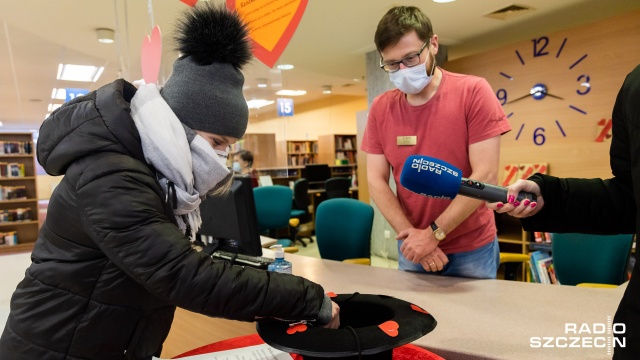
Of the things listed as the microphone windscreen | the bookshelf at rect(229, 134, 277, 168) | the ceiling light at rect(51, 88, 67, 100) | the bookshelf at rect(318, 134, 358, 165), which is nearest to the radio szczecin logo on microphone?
the microphone windscreen

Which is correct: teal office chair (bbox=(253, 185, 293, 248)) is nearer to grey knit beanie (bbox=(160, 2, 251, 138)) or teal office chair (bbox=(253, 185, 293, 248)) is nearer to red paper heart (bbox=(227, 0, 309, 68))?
red paper heart (bbox=(227, 0, 309, 68))

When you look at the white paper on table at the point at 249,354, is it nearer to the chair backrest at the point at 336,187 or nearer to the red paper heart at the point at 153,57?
the red paper heart at the point at 153,57

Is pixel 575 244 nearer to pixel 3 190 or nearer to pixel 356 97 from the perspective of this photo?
pixel 3 190

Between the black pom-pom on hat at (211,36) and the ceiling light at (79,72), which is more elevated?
the ceiling light at (79,72)

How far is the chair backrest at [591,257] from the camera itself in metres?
2.19

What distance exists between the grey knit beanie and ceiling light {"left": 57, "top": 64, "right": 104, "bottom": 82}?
7567 millimetres

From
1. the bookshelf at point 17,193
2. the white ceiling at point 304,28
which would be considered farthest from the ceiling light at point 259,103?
the bookshelf at point 17,193

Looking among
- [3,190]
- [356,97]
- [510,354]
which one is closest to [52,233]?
[510,354]

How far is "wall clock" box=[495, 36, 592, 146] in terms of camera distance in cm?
444

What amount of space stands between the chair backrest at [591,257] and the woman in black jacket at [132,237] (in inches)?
75.6

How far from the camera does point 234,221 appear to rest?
187cm

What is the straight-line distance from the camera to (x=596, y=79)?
427 centimetres

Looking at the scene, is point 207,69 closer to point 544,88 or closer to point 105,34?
point 544,88

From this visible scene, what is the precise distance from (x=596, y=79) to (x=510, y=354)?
4165mm
